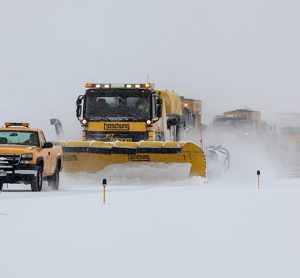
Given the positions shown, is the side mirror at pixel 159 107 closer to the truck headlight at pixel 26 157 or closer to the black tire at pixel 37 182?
the black tire at pixel 37 182

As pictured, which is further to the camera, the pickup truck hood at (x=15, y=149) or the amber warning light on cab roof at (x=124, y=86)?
the amber warning light on cab roof at (x=124, y=86)

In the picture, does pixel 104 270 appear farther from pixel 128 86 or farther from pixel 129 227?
pixel 128 86

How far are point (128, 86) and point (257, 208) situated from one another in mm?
9762

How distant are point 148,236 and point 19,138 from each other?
1072 cm

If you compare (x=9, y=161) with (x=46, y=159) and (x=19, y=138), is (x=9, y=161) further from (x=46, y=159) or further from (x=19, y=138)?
(x=19, y=138)

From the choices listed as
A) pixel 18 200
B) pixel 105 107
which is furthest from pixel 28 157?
pixel 105 107

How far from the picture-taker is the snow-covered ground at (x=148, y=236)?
8109 mm

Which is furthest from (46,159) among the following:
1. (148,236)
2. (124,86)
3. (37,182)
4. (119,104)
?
(148,236)

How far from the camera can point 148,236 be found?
34.5ft

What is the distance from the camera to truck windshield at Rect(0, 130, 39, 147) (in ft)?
65.9

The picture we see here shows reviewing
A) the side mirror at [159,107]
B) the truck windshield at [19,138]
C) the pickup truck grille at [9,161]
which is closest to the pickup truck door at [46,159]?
the truck windshield at [19,138]

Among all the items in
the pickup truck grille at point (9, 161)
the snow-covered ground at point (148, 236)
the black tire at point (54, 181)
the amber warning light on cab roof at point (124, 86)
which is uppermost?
the amber warning light on cab roof at point (124, 86)

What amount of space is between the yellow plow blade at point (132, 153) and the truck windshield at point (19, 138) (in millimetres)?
2322

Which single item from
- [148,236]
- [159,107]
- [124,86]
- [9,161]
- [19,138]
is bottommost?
[148,236]
